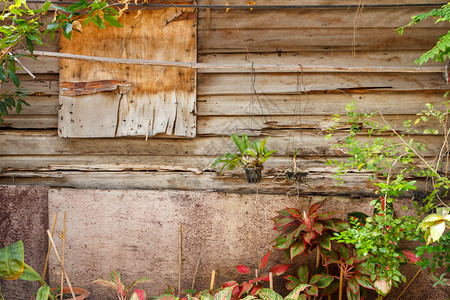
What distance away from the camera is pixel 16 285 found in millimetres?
3617

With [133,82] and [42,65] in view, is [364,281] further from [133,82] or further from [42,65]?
[42,65]

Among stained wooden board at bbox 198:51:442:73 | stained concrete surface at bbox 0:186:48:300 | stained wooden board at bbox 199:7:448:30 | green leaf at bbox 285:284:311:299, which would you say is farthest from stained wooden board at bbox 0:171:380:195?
stained wooden board at bbox 199:7:448:30

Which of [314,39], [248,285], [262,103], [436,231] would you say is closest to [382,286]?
[436,231]

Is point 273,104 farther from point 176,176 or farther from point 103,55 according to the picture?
point 103,55

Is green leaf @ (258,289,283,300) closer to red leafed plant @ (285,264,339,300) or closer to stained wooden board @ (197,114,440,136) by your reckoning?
red leafed plant @ (285,264,339,300)

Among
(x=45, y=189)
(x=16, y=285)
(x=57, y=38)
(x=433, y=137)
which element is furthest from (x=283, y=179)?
(x=16, y=285)

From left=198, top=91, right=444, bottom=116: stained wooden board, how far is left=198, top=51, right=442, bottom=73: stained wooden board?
0.82 ft

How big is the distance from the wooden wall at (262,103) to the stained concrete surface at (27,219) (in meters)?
0.14

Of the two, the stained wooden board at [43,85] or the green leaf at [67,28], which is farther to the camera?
the stained wooden board at [43,85]

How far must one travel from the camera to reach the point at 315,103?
3402 millimetres

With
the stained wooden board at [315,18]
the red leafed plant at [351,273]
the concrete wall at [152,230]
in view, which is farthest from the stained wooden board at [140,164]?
the stained wooden board at [315,18]

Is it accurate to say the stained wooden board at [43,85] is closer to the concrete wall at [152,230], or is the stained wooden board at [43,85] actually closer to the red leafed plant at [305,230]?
the concrete wall at [152,230]

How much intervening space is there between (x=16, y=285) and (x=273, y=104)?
2.95 m

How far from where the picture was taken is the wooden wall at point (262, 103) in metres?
3.32
